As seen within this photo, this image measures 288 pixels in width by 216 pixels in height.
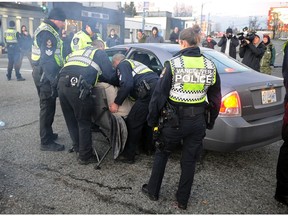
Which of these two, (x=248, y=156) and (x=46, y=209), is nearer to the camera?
(x=46, y=209)

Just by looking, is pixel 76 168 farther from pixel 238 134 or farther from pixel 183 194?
pixel 238 134

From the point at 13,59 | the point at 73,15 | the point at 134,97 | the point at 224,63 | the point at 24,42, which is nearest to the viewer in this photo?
the point at 134,97

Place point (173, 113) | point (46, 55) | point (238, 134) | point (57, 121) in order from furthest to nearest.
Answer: point (57, 121) → point (46, 55) → point (238, 134) → point (173, 113)

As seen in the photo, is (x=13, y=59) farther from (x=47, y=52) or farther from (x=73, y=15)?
(x=73, y=15)

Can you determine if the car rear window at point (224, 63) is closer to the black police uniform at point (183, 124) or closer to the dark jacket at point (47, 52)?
the black police uniform at point (183, 124)

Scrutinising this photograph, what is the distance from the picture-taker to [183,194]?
273cm

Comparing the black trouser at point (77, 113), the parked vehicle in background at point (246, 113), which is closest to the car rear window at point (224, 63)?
the parked vehicle in background at point (246, 113)

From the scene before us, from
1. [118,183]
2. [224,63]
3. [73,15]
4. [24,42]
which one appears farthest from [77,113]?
[73,15]

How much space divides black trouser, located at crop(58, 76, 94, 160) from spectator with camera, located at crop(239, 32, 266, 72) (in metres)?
4.95

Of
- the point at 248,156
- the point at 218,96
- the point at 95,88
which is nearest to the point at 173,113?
the point at 218,96

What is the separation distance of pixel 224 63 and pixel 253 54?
3402 mm

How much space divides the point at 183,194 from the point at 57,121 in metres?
3.37

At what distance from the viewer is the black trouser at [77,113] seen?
11.4ft

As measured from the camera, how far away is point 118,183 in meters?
3.21
